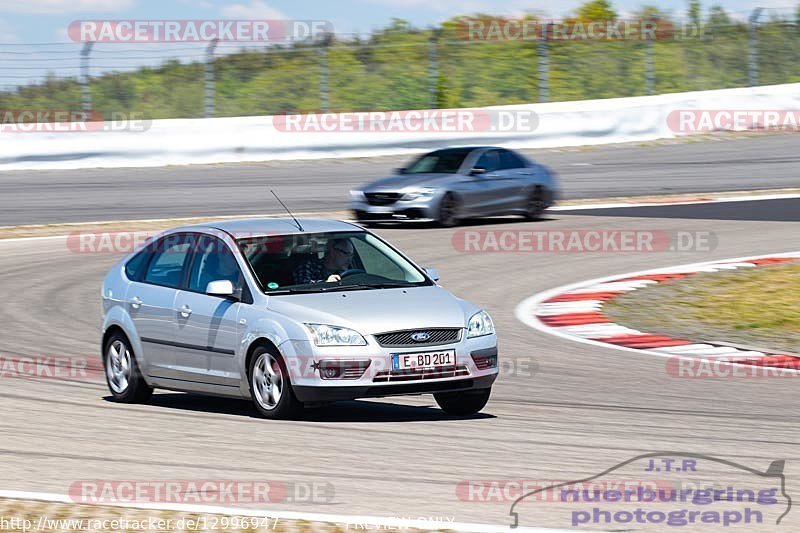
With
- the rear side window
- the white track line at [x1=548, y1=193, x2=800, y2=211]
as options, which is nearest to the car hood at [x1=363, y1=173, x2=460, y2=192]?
the white track line at [x1=548, y1=193, x2=800, y2=211]

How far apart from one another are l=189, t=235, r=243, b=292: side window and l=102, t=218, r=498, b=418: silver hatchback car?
0.01 metres

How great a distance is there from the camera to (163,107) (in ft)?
118

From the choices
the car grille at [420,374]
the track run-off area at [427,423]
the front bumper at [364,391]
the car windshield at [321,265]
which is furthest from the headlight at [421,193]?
the front bumper at [364,391]

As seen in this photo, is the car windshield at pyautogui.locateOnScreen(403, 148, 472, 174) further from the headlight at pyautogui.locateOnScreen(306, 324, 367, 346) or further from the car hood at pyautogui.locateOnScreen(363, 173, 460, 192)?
the headlight at pyautogui.locateOnScreen(306, 324, 367, 346)

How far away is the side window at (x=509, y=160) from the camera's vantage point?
2323 centimetres

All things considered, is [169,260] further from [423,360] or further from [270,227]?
[423,360]

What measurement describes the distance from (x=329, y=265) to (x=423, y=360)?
46.1 inches

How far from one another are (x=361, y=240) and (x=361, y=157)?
21.6 meters

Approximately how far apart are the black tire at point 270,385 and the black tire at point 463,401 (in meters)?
1.00

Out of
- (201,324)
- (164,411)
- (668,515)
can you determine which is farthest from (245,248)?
(668,515)

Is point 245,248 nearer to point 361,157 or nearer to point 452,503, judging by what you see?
point 452,503

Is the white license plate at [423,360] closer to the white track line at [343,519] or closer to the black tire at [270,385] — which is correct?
the black tire at [270,385]

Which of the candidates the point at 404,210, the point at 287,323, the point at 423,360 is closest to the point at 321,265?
the point at 287,323

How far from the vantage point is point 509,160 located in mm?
23391
